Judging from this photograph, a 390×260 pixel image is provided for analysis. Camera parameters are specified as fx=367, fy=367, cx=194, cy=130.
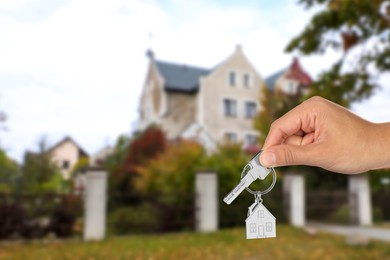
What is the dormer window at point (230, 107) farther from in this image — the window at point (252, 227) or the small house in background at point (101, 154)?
the window at point (252, 227)

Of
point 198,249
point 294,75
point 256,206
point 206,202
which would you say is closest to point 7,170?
point 206,202

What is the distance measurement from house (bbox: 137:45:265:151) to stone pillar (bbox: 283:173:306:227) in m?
10.3

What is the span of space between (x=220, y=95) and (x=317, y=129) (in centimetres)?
2308

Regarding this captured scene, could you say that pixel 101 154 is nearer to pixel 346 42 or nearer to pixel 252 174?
pixel 346 42

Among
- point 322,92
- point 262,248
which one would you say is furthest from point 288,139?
point 262,248

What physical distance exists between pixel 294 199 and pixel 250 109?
13.4 m

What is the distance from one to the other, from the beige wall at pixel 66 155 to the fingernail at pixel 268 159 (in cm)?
1884

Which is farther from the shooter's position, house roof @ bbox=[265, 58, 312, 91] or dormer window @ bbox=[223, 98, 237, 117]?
dormer window @ bbox=[223, 98, 237, 117]

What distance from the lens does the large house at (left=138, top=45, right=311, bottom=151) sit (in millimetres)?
23625

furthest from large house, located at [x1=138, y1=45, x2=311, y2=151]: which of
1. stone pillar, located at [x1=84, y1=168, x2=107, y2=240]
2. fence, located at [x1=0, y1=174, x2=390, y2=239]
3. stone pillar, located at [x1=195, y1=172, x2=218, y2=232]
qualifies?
stone pillar, located at [x1=84, y1=168, x2=107, y2=240]

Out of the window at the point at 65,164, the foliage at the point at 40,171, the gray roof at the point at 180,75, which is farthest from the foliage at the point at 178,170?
the gray roof at the point at 180,75

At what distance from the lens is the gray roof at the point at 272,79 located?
84.2 ft

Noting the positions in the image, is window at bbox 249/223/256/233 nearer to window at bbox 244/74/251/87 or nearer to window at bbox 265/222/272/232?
window at bbox 265/222/272/232

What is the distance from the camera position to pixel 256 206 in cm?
124
